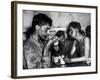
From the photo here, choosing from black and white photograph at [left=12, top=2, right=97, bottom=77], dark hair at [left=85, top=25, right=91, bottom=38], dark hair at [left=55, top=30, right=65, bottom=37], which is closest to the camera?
black and white photograph at [left=12, top=2, right=97, bottom=77]

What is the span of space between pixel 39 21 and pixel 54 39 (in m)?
0.17

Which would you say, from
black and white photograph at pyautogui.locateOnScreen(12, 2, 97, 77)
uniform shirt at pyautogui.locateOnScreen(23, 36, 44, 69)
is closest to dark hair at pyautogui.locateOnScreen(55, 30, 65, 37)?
black and white photograph at pyautogui.locateOnScreen(12, 2, 97, 77)

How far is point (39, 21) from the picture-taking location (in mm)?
1759

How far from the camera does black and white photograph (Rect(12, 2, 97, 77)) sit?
1.70m

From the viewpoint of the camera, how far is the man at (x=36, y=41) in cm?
172

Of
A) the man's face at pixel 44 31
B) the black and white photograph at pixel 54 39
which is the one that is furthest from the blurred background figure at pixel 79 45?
the man's face at pixel 44 31

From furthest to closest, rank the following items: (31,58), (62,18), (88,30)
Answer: (88,30) < (62,18) < (31,58)

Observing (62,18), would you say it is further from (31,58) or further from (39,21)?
(31,58)

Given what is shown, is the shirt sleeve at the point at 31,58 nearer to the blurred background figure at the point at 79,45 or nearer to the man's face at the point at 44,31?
the man's face at the point at 44,31

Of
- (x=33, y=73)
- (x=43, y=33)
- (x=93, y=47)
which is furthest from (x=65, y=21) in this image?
(x=33, y=73)

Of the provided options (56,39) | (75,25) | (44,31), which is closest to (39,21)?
(44,31)

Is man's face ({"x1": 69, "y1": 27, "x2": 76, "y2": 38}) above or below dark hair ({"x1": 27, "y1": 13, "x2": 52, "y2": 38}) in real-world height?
below

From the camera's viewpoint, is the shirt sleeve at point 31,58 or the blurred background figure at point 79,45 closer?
the shirt sleeve at point 31,58

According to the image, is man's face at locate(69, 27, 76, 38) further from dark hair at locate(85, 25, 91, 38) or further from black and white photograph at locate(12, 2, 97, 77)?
dark hair at locate(85, 25, 91, 38)
